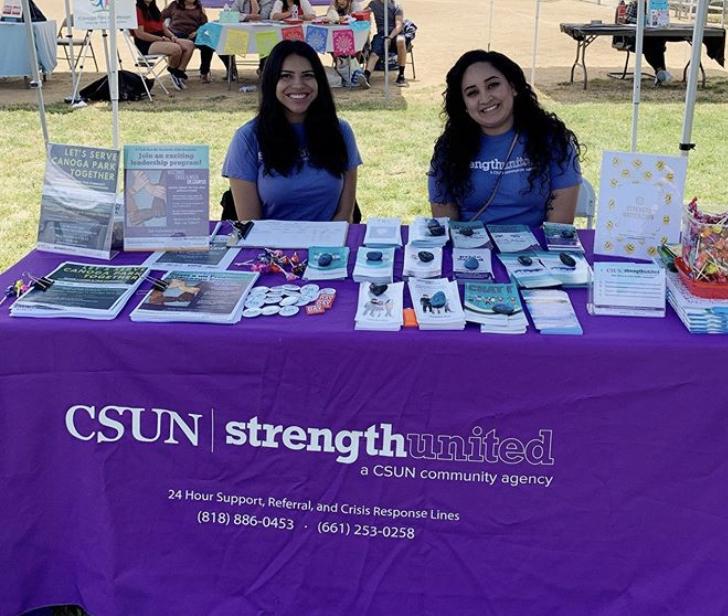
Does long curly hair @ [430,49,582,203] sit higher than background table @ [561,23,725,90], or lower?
lower

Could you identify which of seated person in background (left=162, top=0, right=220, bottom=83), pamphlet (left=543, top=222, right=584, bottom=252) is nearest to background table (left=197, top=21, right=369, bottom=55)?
seated person in background (left=162, top=0, right=220, bottom=83)

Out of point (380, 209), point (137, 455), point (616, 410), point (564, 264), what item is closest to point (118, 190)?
point (137, 455)

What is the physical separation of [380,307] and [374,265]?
0.27m

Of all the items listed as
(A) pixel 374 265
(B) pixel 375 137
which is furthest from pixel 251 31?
(A) pixel 374 265

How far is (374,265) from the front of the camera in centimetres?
196

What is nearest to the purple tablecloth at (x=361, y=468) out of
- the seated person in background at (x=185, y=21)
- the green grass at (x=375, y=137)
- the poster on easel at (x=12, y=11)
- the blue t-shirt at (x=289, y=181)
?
the blue t-shirt at (x=289, y=181)

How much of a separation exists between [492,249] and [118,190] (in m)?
0.96

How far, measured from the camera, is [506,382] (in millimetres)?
1596

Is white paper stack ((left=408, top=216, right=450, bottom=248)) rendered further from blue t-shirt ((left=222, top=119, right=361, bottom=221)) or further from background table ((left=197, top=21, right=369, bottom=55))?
background table ((left=197, top=21, right=369, bottom=55))

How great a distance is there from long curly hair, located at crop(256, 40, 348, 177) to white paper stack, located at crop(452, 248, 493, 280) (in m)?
0.80

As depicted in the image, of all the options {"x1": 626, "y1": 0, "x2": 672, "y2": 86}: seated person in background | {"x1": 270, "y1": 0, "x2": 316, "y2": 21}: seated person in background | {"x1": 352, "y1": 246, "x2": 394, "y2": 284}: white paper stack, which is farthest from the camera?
{"x1": 270, "y1": 0, "x2": 316, "y2": 21}: seated person in background

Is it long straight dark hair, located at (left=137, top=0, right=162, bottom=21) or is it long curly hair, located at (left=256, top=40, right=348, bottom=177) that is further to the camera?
long straight dark hair, located at (left=137, top=0, right=162, bottom=21)

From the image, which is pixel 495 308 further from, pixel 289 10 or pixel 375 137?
pixel 289 10

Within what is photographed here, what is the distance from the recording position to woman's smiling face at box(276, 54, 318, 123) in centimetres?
263
